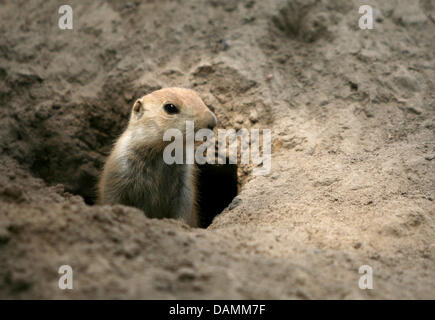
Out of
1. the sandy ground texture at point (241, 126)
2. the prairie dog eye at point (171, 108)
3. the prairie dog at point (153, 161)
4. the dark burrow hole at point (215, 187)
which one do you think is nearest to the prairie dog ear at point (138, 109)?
the prairie dog at point (153, 161)

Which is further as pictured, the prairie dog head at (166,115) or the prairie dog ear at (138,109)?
the prairie dog ear at (138,109)

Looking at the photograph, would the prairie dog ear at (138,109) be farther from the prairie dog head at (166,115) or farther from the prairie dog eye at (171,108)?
the prairie dog eye at (171,108)

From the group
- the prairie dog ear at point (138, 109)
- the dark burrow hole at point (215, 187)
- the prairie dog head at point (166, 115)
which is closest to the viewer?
the prairie dog head at point (166, 115)

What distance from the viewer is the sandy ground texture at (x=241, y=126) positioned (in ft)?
8.07

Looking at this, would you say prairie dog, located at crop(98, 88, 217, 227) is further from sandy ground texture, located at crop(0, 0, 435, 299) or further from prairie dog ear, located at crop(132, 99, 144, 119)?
sandy ground texture, located at crop(0, 0, 435, 299)

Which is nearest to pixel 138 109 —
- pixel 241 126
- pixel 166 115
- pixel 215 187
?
pixel 166 115

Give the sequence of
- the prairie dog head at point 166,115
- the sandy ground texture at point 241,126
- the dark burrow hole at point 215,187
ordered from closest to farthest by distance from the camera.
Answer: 1. the sandy ground texture at point 241,126
2. the prairie dog head at point 166,115
3. the dark burrow hole at point 215,187

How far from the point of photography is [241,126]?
203 inches

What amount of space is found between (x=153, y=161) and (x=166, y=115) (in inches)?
20.7

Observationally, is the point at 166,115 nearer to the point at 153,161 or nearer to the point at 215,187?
the point at 153,161

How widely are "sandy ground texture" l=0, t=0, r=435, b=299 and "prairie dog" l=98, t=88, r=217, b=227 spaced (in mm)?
584

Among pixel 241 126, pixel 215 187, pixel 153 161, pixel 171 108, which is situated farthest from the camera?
pixel 215 187
